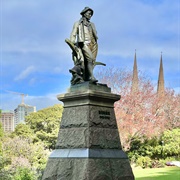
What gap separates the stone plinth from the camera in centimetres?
717

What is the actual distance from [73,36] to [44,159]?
75.8 ft

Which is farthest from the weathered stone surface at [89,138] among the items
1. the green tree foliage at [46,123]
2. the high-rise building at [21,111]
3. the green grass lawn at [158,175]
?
the high-rise building at [21,111]

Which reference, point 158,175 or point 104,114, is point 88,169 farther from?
point 158,175

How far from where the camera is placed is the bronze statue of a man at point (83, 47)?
8.07 meters

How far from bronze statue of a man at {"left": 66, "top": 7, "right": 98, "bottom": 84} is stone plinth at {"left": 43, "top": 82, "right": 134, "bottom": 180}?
42cm

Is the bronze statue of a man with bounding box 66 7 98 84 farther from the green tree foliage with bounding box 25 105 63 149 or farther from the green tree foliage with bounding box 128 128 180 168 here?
the green tree foliage with bounding box 25 105 63 149

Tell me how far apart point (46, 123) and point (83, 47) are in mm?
30749

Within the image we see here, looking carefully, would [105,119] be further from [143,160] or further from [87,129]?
[143,160]

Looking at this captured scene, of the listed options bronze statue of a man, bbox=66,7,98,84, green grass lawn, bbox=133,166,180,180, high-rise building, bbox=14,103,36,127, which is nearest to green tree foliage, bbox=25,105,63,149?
green grass lawn, bbox=133,166,180,180

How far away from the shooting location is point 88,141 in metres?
7.23

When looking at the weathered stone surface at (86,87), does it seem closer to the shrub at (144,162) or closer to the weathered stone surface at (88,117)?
the weathered stone surface at (88,117)

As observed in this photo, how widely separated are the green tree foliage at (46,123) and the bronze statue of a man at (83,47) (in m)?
27.6

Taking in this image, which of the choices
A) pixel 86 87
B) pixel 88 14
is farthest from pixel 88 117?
pixel 88 14

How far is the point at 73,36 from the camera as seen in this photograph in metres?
8.15
